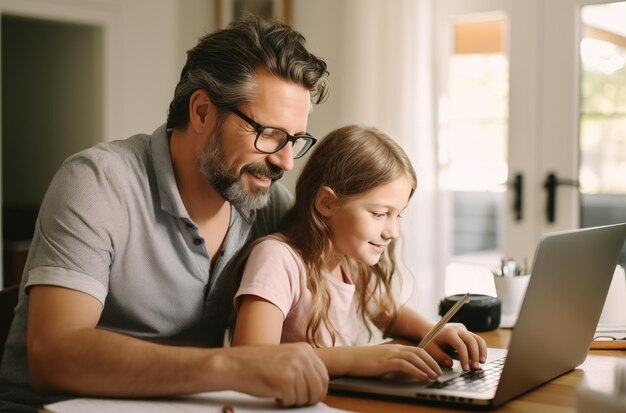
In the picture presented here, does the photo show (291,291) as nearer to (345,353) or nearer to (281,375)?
(345,353)

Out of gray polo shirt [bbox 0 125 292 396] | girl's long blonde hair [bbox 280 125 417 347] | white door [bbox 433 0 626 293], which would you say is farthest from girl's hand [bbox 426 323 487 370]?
white door [bbox 433 0 626 293]

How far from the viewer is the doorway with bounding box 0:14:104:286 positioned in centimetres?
377

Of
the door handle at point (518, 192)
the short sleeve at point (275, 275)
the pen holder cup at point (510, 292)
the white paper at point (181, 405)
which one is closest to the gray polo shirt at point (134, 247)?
the short sleeve at point (275, 275)

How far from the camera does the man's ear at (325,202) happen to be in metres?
1.63

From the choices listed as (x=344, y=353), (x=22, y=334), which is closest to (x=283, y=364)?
(x=344, y=353)

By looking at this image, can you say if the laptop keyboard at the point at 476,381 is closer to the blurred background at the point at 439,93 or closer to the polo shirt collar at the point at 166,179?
the polo shirt collar at the point at 166,179

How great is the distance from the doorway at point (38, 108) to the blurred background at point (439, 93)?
0.01 meters

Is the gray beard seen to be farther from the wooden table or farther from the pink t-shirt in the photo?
the wooden table

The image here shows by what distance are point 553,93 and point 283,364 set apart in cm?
254

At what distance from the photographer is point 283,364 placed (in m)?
1.12

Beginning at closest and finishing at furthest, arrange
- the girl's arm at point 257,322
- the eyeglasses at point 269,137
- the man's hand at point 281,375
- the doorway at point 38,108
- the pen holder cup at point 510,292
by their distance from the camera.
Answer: the man's hand at point 281,375 → the girl's arm at point 257,322 → the eyeglasses at point 269,137 → the pen holder cup at point 510,292 → the doorway at point 38,108

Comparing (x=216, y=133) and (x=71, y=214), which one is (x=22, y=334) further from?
(x=216, y=133)

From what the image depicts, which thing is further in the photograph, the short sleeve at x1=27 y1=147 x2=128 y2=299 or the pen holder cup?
the pen holder cup

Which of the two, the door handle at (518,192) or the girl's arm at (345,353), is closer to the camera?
the girl's arm at (345,353)
